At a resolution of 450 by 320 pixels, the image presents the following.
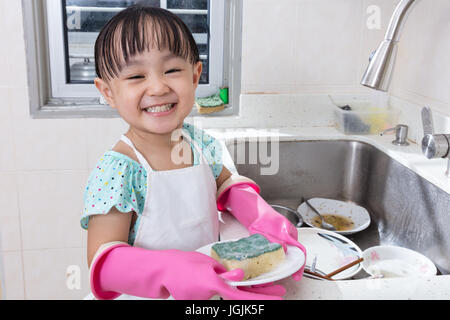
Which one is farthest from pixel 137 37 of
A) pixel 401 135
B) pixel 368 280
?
pixel 401 135

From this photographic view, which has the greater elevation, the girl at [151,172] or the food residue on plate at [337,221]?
the girl at [151,172]

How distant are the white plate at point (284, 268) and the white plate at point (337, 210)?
0.57m

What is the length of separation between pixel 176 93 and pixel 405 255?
0.68 meters

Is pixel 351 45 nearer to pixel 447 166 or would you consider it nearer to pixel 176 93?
pixel 447 166

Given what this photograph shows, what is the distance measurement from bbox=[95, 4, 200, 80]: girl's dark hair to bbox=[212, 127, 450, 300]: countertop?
36 cm

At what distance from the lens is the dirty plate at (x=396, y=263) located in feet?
3.36

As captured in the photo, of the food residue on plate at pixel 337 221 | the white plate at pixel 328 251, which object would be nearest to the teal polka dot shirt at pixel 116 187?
the white plate at pixel 328 251

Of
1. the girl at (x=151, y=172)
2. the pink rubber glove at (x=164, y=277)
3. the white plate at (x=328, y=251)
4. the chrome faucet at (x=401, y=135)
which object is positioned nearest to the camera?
the pink rubber glove at (x=164, y=277)

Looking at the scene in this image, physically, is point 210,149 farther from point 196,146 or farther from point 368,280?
point 368,280

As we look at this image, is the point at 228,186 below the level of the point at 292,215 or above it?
above

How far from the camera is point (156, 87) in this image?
751mm

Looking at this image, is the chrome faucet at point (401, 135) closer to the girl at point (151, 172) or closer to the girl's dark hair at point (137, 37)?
the girl at point (151, 172)

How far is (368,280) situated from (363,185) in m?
0.86

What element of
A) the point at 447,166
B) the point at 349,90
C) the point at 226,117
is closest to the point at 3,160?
the point at 226,117
